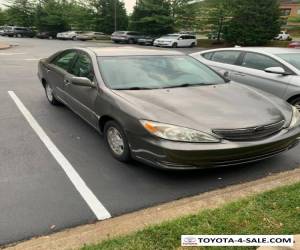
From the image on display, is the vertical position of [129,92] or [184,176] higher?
[129,92]

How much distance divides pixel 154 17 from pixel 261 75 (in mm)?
35447

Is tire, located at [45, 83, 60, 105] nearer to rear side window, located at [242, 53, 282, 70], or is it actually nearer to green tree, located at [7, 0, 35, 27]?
rear side window, located at [242, 53, 282, 70]

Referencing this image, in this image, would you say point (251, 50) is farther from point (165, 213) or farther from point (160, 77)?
point (165, 213)

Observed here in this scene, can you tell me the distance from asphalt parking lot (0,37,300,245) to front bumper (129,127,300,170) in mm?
293

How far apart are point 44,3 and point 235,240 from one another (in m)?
58.6

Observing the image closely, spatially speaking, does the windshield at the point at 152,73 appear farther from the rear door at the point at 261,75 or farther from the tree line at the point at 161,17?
the tree line at the point at 161,17

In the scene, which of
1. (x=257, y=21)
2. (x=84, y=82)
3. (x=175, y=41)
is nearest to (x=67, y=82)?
(x=84, y=82)

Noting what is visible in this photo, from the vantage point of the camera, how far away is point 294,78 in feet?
19.5

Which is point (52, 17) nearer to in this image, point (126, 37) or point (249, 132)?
point (126, 37)

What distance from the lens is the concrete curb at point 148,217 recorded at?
9.04ft

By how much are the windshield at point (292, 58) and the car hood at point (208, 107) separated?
2.21 meters

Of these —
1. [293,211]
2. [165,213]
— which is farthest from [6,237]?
[293,211]

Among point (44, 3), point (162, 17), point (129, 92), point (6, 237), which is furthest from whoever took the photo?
point (44, 3)

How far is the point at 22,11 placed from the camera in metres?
57.9
